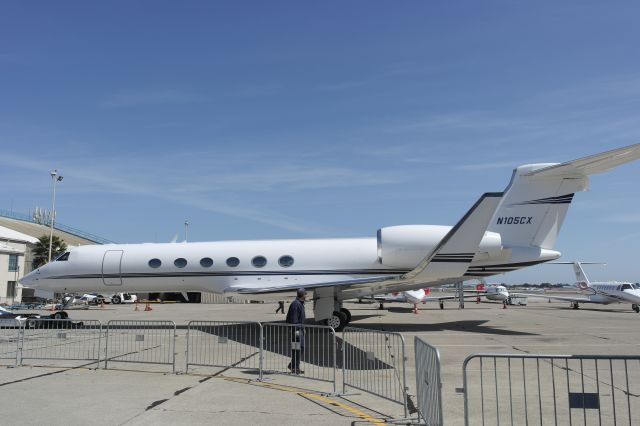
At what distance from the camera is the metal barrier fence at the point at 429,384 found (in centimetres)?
496

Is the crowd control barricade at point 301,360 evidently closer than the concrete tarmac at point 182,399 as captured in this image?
No

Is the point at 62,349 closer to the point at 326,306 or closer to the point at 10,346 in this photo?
the point at 10,346

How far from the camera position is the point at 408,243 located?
16922 millimetres

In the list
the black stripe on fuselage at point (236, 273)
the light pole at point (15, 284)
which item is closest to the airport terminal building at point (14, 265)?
the light pole at point (15, 284)

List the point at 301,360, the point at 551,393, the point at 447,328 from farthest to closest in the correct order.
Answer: the point at 447,328, the point at 301,360, the point at 551,393

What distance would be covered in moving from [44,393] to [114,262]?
1175 cm

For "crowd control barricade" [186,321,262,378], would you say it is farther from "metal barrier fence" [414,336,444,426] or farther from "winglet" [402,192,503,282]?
"winglet" [402,192,503,282]

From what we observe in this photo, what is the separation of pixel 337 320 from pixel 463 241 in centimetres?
669

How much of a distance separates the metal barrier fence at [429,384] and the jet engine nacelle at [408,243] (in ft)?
34.3

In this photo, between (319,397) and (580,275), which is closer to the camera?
(319,397)

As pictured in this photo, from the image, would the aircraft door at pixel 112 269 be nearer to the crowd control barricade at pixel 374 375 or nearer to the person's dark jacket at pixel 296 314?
the person's dark jacket at pixel 296 314

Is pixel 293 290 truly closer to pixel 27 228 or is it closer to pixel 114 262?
pixel 114 262

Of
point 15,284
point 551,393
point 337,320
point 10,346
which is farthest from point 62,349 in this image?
point 15,284

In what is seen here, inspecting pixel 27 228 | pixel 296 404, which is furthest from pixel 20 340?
pixel 27 228
